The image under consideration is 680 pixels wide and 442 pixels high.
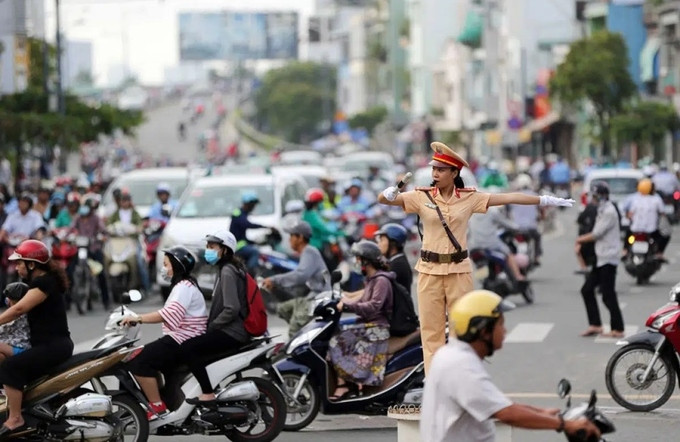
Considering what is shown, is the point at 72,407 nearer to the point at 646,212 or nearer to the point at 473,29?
the point at 646,212

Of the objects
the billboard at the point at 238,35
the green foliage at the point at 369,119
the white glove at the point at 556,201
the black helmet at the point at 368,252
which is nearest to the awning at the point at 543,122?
the green foliage at the point at 369,119

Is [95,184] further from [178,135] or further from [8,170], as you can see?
[178,135]

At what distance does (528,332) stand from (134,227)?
276 inches

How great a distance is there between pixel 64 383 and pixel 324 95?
13238cm

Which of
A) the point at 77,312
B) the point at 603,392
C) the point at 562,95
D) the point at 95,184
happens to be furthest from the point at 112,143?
the point at 603,392

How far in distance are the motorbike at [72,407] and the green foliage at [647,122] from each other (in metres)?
49.5

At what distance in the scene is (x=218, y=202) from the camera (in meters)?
26.1

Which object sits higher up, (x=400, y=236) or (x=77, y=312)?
(x=400, y=236)

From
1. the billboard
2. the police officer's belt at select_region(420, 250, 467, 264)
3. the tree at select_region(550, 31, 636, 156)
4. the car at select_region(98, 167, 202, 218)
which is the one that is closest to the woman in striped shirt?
the police officer's belt at select_region(420, 250, 467, 264)

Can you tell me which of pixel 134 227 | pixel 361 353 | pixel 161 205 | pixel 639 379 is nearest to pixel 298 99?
pixel 161 205

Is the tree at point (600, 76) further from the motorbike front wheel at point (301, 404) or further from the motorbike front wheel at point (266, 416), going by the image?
the motorbike front wheel at point (266, 416)

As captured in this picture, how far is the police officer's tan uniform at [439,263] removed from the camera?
12438mm

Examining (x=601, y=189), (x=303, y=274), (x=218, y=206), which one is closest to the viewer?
(x=303, y=274)

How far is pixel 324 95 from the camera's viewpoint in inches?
5650
